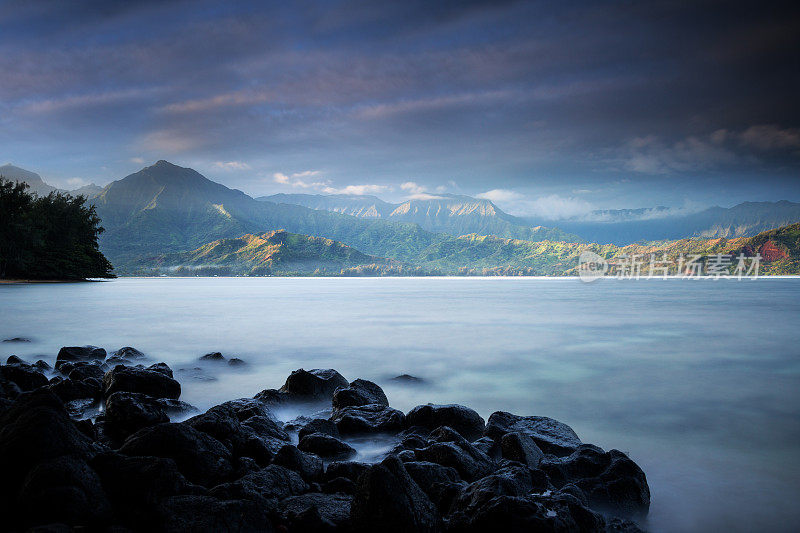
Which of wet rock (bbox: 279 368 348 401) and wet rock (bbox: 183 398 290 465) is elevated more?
wet rock (bbox: 183 398 290 465)

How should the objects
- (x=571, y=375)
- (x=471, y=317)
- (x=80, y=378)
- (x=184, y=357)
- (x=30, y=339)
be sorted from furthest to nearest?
(x=471, y=317) < (x=30, y=339) < (x=184, y=357) < (x=571, y=375) < (x=80, y=378)

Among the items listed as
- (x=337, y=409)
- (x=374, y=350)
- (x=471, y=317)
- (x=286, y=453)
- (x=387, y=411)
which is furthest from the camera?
(x=471, y=317)

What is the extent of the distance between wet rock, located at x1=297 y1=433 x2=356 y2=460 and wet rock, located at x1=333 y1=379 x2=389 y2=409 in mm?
2664

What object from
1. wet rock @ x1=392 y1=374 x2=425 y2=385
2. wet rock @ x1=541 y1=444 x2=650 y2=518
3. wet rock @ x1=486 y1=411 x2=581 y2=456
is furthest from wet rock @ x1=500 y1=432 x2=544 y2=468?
wet rock @ x1=392 y1=374 x2=425 y2=385

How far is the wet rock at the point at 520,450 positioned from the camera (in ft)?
24.4

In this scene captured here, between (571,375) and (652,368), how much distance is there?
355 centimetres

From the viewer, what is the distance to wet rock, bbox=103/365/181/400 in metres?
10.8

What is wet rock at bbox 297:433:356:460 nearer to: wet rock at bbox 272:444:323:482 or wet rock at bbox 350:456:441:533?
wet rock at bbox 272:444:323:482

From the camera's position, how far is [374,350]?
22.4 metres

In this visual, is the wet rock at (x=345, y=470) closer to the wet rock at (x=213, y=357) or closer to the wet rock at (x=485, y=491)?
the wet rock at (x=485, y=491)

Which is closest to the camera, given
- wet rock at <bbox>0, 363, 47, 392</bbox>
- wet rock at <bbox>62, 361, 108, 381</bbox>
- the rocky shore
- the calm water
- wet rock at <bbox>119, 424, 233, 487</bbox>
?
the rocky shore

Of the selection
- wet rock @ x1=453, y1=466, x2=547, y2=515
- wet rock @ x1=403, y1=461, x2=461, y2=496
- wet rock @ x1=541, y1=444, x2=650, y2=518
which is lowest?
wet rock @ x1=541, y1=444, x2=650, y2=518

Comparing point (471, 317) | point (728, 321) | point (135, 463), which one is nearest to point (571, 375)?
point (135, 463)

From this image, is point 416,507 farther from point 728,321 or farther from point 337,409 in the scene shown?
point 728,321
